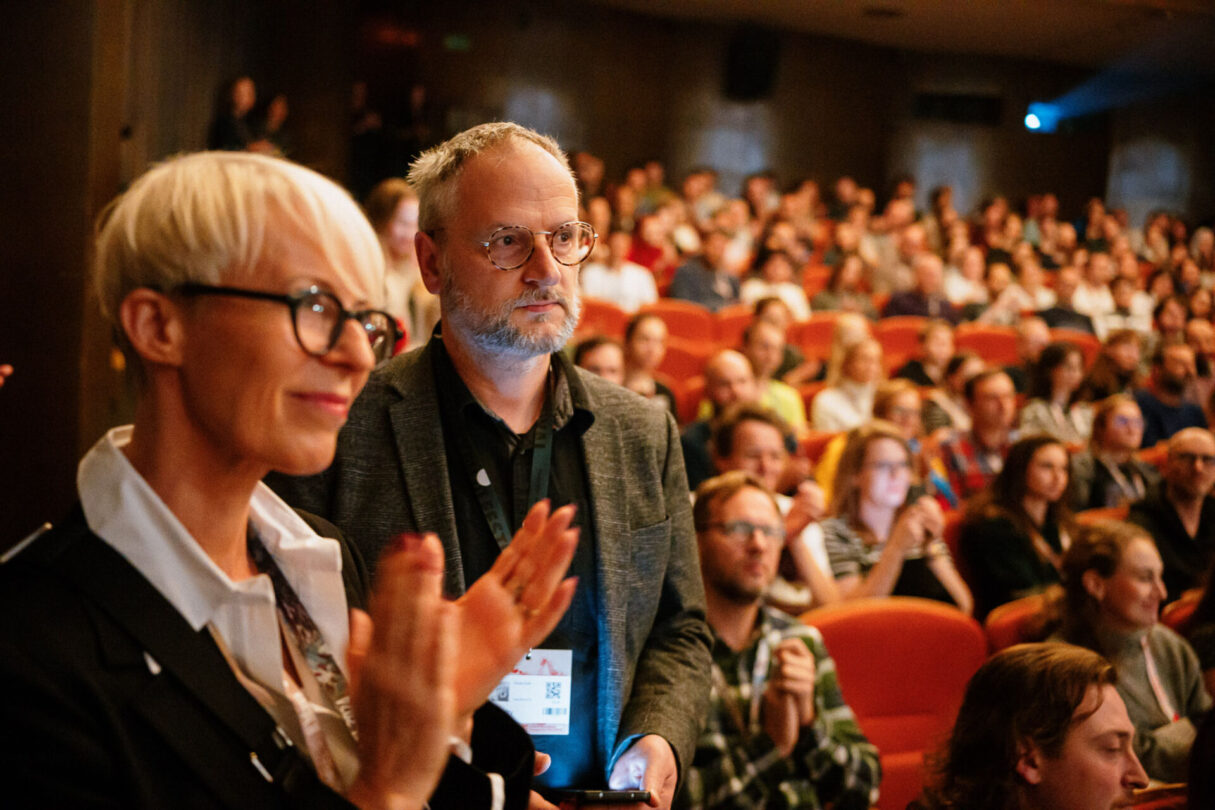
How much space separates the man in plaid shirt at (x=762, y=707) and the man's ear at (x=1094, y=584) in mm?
775

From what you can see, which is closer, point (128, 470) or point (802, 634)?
point (128, 470)

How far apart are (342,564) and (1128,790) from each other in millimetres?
1218

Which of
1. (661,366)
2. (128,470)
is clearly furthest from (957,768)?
(661,366)

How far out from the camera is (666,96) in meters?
10.8

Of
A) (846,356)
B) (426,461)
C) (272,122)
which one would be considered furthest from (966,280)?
(426,461)

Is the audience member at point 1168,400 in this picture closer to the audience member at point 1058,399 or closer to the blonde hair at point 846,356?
the audience member at point 1058,399

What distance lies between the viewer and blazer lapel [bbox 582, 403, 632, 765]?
1.28 meters

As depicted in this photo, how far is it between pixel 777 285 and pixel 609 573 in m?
5.81

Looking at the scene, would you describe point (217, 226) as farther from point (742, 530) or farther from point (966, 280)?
point (966, 280)

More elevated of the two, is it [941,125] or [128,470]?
[941,125]

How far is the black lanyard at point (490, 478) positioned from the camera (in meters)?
1.28

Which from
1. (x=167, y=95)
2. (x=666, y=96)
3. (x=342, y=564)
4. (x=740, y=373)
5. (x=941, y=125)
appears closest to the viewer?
(x=342, y=564)

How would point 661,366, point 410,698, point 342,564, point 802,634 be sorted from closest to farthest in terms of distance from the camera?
point 410,698
point 342,564
point 802,634
point 661,366

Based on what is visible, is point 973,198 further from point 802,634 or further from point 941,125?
point 802,634
